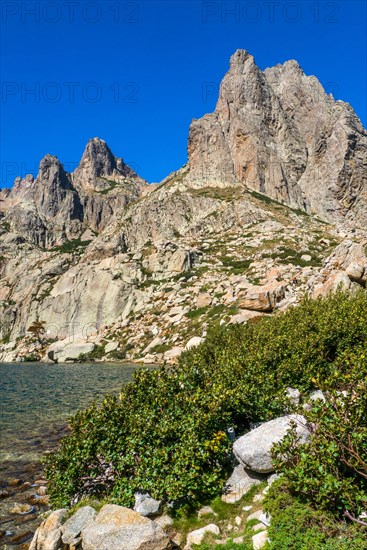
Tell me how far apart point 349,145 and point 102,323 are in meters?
127

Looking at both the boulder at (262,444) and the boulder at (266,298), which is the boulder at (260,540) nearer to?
the boulder at (262,444)

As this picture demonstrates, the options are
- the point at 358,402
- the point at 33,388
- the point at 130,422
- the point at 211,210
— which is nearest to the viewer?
the point at 358,402

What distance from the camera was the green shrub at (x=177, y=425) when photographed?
386 inches

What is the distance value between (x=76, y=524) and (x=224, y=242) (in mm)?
101990

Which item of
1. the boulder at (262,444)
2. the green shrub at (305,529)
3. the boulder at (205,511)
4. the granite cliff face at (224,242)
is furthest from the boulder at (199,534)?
the granite cliff face at (224,242)

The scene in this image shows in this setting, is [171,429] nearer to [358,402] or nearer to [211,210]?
[358,402]

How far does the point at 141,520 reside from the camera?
8500 millimetres

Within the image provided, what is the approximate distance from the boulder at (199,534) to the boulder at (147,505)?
1.14m

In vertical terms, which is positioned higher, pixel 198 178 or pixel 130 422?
pixel 198 178

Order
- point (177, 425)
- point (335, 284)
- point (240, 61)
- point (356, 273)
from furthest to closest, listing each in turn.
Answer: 1. point (240, 61)
2. point (356, 273)
3. point (335, 284)
4. point (177, 425)

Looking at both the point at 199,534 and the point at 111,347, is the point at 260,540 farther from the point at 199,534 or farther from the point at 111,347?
the point at 111,347

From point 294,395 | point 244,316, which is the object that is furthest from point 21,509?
point 244,316

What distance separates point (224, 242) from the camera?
109m

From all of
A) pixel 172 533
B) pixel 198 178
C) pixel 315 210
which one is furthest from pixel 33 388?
pixel 315 210
